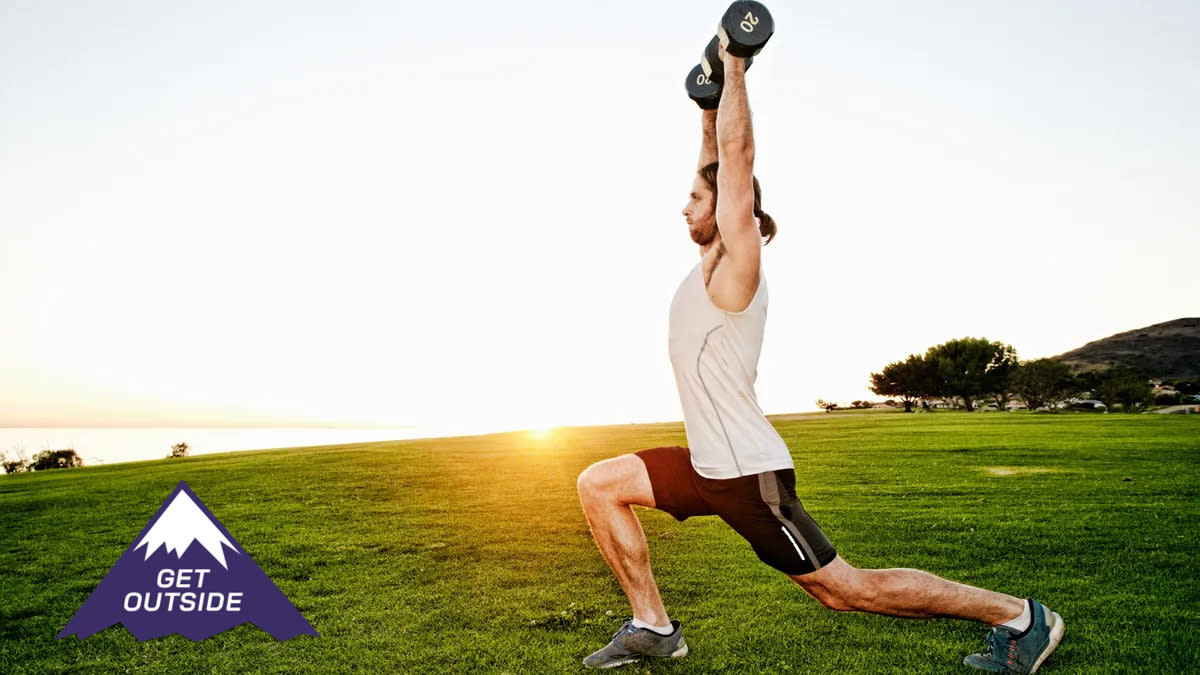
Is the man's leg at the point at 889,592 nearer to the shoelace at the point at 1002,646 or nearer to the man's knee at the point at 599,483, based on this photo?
the shoelace at the point at 1002,646

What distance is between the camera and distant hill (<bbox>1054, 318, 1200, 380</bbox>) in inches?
4691

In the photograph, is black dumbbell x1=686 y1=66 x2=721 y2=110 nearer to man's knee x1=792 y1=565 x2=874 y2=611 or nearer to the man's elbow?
the man's elbow

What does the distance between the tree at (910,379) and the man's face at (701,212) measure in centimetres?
7426

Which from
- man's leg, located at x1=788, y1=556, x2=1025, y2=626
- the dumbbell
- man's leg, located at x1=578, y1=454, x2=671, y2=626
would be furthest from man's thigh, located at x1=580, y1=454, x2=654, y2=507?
the dumbbell

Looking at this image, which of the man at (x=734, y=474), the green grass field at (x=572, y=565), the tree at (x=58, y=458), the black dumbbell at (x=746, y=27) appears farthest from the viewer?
the tree at (x=58, y=458)

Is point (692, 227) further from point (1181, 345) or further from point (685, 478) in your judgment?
point (1181, 345)

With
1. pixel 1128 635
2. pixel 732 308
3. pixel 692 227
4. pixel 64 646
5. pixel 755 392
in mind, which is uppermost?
pixel 692 227

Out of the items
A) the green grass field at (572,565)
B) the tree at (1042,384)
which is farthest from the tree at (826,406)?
the green grass field at (572,565)

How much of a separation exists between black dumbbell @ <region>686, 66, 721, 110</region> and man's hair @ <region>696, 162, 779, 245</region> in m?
0.36

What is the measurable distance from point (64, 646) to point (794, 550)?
4.58m

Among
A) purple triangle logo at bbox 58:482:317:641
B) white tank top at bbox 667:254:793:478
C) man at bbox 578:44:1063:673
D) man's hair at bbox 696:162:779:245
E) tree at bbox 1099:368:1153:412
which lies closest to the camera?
man at bbox 578:44:1063:673

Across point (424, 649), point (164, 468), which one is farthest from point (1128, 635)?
point (164, 468)

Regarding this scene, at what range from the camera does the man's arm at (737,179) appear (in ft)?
11.0

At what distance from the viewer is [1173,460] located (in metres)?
13.7
